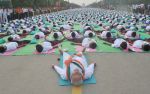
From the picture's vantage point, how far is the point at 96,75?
20.4 feet

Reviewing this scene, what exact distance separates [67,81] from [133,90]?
1.54 metres

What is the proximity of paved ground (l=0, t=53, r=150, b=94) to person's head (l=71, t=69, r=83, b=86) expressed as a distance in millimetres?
179

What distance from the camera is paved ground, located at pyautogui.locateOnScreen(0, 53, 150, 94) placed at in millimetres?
5355

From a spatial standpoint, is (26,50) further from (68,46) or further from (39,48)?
(68,46)

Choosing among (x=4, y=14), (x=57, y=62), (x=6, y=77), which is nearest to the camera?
(x=6, y=77)

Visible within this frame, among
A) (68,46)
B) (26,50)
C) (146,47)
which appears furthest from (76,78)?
(68,46)

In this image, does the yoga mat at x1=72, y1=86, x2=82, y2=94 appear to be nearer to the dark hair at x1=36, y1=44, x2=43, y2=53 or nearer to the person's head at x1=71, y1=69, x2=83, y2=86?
the person's head at x1=71, y1=69, x2=83, y2=86

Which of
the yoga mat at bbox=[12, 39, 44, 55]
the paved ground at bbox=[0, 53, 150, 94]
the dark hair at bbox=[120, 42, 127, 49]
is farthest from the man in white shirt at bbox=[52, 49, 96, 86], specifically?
the yoga mat at bbox=[12, 39, 44, 55]

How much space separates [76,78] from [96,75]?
3.41 feet

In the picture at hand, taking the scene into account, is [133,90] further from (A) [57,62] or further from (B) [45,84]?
(A) [57,62]

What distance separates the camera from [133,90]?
520 cm

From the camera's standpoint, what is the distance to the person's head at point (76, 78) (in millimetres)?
5250

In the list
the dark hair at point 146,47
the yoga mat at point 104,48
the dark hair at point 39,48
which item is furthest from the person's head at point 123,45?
the dark hair at point 39,48

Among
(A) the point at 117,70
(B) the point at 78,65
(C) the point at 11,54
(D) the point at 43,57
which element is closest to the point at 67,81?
(B) the point at 78,65
